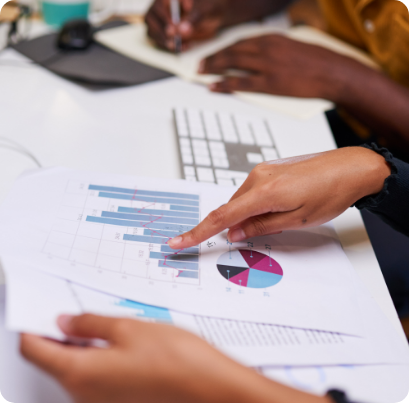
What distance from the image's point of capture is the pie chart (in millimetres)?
415

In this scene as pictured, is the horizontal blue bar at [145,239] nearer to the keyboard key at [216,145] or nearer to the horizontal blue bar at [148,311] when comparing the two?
the horizontal blue bar at [148,311]

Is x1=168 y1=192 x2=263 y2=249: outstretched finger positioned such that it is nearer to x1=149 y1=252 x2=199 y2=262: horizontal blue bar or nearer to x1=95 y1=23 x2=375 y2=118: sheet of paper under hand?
x1=149 y1=252 x2=199 y2=262: horizontal blue bar

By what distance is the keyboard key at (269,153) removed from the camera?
0.63 m

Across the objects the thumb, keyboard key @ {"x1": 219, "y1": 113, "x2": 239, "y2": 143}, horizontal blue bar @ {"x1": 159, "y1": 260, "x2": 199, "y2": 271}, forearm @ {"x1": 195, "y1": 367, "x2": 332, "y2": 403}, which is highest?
forearm @ {"x1": 195, "y1": 367, "x2": 332, "y2": 403}

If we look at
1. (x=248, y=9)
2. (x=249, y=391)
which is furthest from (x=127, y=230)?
(x=248, y=9)

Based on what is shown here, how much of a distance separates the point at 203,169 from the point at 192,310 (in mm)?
261

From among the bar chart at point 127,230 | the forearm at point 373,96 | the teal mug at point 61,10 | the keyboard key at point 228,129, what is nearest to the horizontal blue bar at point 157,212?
the bar chart at point 127,230

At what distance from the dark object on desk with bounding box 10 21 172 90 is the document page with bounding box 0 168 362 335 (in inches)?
12.7

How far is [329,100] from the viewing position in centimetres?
82

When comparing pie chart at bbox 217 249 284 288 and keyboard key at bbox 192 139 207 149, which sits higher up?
pie chart at bbox 217 249 284 288

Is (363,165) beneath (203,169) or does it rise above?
above

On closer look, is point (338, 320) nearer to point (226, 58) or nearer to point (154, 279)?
point (154, 279)

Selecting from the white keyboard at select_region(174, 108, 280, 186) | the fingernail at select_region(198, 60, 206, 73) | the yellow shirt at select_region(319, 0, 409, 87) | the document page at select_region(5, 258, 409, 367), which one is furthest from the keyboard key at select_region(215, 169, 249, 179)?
the yellow shirt at select_region(319, 0, 409, 87)

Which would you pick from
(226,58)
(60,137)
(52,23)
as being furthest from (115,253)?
(52,23)
